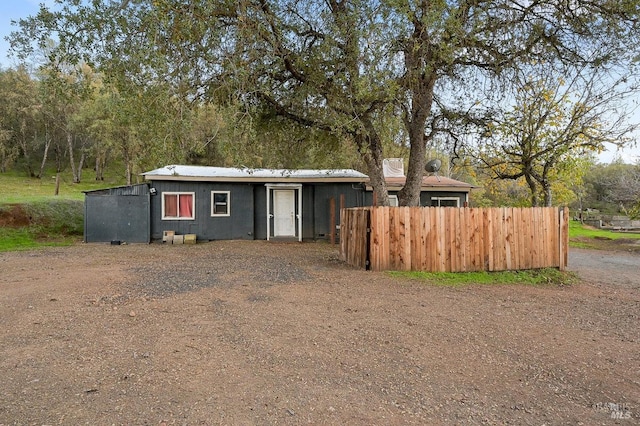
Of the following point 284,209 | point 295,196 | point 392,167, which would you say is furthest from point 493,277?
point 392,167

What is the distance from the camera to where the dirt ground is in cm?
267

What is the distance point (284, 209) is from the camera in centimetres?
1485

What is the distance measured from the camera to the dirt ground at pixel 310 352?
2.67 metres

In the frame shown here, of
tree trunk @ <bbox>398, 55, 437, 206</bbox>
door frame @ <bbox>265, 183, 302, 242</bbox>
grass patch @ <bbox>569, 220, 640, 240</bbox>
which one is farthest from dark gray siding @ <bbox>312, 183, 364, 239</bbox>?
grass patch @ <bbox>569, 220, 640, 240</bbox>

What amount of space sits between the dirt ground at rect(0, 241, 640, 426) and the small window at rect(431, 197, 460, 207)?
845 centimetres

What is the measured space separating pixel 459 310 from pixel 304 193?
9960mm

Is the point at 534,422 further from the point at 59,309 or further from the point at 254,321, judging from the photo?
the point at 59,309

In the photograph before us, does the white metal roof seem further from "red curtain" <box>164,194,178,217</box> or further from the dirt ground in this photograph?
the dirt ground

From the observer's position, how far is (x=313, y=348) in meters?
3.78

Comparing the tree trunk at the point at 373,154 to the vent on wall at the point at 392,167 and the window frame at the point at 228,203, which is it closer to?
the window frame at the point at 228,203

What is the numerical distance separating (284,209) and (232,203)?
1.98 meters

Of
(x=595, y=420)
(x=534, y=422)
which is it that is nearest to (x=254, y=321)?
(x=534, y=422)

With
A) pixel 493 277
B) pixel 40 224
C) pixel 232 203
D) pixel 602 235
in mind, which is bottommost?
pixel 602 235

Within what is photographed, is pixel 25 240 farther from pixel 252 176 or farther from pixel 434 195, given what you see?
pixel 434 195
